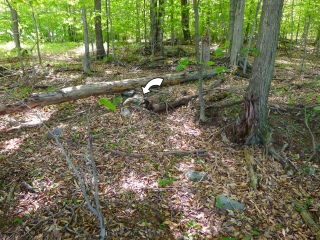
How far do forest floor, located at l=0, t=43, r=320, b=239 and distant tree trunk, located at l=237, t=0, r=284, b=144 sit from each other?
372mm

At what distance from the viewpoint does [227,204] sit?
3.29 meters

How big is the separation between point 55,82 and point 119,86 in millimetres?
3296

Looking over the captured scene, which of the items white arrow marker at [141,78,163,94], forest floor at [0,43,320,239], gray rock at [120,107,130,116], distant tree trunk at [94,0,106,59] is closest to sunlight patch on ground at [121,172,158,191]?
forest floor at [0,43,320,239]

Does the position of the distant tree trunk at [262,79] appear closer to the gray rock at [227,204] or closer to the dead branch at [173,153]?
the dead branch at [173,153]

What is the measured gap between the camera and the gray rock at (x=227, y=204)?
3.26 metres

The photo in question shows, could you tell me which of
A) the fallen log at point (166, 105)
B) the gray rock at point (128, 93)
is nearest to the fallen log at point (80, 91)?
the gray rock at point (128, 93)

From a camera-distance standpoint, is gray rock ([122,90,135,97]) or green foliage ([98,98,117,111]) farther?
gray rock ([122,90,135,97])

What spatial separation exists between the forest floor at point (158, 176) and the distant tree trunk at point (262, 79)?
14.7 inches

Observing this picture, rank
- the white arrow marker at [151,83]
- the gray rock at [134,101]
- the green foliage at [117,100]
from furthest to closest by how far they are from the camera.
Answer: the white arrow marker at [151,83], the green foliage at [117,100], the gray rock at [134,101]

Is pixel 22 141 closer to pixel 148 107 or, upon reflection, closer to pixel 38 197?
pixel 38 197

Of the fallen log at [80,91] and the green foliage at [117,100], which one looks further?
the green foliage at [117,100]

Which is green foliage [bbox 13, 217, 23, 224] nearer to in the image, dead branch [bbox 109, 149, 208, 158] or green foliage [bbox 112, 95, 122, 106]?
dead branch [bbox 109, 149, 208, 158]

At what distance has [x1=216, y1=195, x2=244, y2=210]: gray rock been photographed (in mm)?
3260

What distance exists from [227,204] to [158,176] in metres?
1.23
